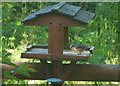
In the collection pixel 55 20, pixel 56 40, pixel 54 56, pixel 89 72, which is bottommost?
pixel 89 72

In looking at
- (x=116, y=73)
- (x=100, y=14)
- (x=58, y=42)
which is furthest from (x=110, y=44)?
(x=58, y=42)

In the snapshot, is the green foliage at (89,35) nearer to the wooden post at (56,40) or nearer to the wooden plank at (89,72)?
the wooden plank at (89,72)

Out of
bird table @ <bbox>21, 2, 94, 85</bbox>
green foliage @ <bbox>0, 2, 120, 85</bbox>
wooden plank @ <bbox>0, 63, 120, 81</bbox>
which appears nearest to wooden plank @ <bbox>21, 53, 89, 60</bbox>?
bird table @ <bbox>21, 2, 94, 85</bbox>

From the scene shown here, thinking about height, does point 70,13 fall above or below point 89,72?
above

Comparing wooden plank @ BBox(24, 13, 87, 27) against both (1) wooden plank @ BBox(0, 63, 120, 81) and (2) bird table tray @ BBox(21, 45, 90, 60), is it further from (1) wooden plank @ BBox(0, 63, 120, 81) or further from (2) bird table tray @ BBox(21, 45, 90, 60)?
(1) wooden plank @ BBox(0, 63, 120, 81)

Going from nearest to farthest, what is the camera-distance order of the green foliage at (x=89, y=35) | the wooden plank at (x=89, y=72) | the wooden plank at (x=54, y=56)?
the wooden plank at (x=54, y=56) < the wooden plank at (x=89, y=72) < the green foliage at (x=89, y=35)

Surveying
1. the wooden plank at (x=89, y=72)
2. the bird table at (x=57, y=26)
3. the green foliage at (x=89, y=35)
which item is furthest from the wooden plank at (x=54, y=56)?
the green foliage at (x=89, y=35)

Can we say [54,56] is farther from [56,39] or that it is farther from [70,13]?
[70,13]

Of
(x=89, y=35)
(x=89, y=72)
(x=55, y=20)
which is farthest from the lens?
(x=89, y=35)

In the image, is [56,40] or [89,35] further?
[89,35]

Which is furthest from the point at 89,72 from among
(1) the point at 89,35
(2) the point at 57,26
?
(1) the point at 89,35

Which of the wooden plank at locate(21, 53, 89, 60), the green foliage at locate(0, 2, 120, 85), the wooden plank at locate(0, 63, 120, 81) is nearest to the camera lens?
the wooden plank at locate(21, 53, 89, 60)

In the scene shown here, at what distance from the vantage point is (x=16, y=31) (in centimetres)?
456

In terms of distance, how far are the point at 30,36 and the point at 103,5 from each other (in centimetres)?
117
